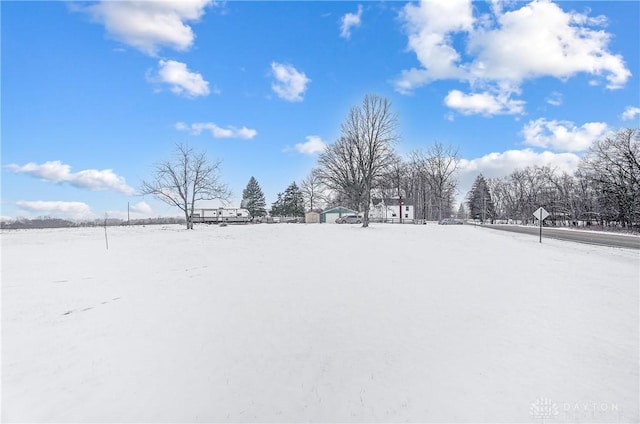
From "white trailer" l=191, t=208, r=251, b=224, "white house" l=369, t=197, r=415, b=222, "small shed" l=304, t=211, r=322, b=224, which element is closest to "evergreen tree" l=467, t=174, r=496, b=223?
"white house" l=369, t=197, r=415, b=222

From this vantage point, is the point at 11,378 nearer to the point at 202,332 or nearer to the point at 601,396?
the point at 202,332

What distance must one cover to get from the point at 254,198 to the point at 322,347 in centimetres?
8264

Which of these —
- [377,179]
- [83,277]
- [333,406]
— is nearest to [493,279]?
[333,406]

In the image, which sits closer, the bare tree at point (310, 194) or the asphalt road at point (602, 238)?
the asphalt road at point (602, 238)

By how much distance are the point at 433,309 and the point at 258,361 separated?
4.96 m

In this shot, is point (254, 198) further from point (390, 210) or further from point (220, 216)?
point (390, 210)

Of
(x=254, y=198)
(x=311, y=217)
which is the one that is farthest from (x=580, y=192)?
(x=254, y=198)

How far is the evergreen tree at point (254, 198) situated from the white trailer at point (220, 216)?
1213cm

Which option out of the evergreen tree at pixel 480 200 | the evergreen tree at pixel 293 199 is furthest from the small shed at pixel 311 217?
the evergreen tree at pixel 480 200

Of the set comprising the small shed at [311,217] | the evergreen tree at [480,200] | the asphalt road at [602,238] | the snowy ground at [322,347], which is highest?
the evergreen tree at [480,200]

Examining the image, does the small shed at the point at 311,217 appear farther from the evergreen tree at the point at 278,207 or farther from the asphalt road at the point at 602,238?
the asphalt road at the point at 602,238

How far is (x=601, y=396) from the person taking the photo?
5.14 meters

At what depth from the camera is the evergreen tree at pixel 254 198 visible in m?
86.8

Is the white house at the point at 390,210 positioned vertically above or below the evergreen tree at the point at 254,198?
below
